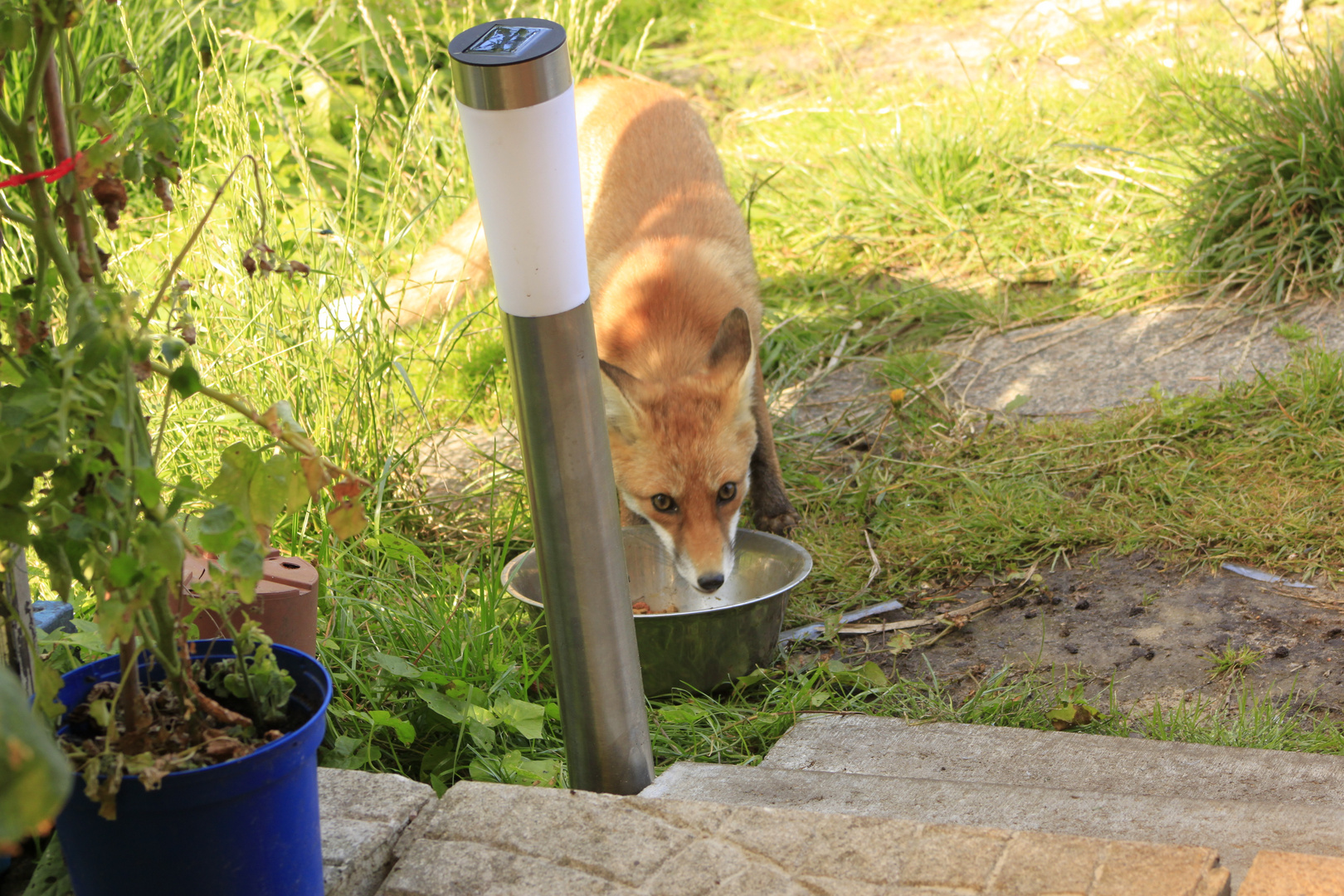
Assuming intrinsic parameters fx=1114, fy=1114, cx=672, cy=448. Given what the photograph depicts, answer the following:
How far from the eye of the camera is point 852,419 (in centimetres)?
457

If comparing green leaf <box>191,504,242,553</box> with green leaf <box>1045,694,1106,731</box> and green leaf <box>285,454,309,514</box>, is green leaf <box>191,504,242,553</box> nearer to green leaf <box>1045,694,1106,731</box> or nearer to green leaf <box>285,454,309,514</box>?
green leaf <box>285,454,309,514</box>

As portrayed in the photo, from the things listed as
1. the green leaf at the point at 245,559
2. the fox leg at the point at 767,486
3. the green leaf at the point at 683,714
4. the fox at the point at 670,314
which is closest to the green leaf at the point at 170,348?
the green leaf at the point at 245,559

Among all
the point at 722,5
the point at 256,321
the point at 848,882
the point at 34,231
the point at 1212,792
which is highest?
the point at 722,5

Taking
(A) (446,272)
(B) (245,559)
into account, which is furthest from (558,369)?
(A) (446,272)

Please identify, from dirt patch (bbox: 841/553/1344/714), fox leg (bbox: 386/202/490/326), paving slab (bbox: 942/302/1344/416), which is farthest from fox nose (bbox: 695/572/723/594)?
paving slab (bbox: 942/302/1344/416)

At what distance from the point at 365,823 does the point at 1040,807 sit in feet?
3.77

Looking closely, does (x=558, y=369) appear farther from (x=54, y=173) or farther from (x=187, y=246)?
(x=54, y=173)

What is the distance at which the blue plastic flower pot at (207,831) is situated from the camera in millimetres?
1358

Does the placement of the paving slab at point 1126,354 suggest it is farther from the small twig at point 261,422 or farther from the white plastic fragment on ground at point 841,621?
the small twig at point 261,422

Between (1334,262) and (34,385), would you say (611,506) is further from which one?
(1334,262)

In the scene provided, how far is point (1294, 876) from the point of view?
4.51 feet

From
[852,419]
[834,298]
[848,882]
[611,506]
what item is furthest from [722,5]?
[848,882]

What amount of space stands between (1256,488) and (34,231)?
349 centimetres

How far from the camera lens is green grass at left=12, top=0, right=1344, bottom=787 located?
2.76m
